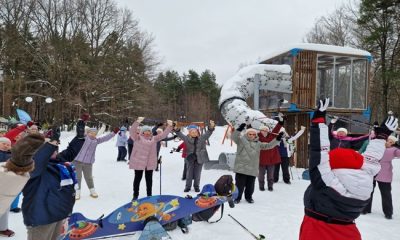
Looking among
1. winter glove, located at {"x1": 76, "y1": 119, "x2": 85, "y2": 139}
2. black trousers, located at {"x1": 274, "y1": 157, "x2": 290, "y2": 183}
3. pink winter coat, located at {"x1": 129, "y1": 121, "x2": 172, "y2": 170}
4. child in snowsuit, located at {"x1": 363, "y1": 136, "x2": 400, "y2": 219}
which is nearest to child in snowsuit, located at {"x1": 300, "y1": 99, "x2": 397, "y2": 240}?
winter glove, located at {"x1": 76, "y1": 119, "x2": 85, "y2": 139}

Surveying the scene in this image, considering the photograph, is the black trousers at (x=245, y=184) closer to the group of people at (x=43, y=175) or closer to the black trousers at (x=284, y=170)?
the group of people at (x=43, y=175)

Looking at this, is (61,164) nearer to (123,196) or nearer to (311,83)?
(123,196)

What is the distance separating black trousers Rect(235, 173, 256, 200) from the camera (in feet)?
24.4

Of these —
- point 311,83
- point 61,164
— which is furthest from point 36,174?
point 311,83

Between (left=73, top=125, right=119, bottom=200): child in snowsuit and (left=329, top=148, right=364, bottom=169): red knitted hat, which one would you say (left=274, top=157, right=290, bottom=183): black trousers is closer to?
(left=73, top=125, right=119, bottom=200): child in snowsuit

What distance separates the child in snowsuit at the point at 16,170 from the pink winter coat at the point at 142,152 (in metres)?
5.29

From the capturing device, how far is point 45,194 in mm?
3719

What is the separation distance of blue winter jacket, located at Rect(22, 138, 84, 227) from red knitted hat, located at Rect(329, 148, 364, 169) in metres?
2.72

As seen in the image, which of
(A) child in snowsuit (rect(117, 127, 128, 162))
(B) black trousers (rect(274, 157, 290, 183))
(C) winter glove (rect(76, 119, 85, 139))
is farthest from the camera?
(A) child in snowsuit (rect(117, 127, 128, 162))

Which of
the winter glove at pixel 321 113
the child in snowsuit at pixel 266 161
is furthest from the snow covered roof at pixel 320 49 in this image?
the winter glove at pixel 321 113

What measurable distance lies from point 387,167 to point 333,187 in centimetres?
447

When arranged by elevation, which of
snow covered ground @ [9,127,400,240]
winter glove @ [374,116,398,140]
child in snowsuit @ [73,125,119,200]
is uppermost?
winter glove @ [374,116,398,140]

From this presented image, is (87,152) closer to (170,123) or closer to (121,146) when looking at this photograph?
(170,123)

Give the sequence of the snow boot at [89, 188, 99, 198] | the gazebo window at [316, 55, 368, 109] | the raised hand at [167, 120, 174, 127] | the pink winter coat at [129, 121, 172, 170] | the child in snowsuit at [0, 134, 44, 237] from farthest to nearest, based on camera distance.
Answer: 1. the gazebo window at [316, 55, 368, 109]
2. the snow boot at [89, 188, 99, 198]
3. the pink winter coat at [129, 121, 172, 170]
4. the raised hand at [167, 120, 174, 127]
5. the child in snowsuit at [0, 134, 44, 237]
